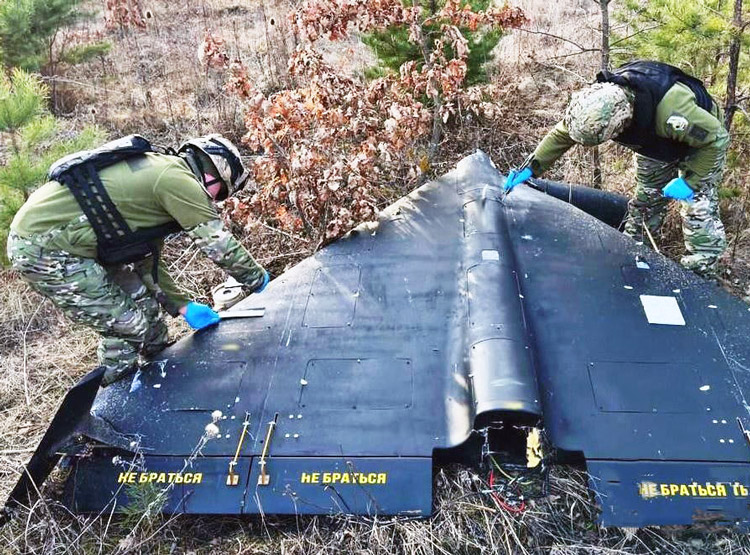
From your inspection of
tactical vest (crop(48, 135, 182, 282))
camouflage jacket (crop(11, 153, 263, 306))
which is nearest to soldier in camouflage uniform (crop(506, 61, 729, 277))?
camouflage jacket (crop(11, 153, 263, 306))

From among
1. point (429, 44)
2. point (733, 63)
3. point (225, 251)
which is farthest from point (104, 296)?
point (733, 63)

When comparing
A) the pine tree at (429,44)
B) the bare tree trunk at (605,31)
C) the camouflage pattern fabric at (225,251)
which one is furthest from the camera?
the pine tree at (429,44)

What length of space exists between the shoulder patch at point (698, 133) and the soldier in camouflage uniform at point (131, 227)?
9.62 ft

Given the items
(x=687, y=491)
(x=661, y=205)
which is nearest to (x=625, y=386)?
(x=687, y=491)

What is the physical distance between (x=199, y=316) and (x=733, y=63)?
4381mm

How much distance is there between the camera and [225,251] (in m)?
3.76

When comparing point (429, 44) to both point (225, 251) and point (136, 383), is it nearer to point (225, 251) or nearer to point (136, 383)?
point (225, 251)

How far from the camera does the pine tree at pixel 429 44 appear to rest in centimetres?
622

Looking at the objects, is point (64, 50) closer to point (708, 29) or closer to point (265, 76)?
point (265, 76)

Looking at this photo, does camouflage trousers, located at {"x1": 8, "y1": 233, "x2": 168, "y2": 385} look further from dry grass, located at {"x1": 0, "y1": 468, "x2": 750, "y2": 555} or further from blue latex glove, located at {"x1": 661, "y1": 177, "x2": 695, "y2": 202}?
blue latex glove, located at {"x1": 661, "y1": 177, "x2": 695, "y2": 202}

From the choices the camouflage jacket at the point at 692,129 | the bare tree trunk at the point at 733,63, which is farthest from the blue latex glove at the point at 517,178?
the bare tree trunk at the point at 733,63

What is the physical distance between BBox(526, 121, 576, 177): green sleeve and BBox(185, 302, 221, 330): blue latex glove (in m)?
2.59

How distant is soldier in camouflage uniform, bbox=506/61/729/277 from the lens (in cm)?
412

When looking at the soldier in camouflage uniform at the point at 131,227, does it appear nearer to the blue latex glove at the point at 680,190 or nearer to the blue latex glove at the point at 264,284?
the blue latex glove at the point at 264,284
